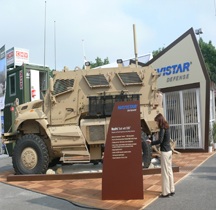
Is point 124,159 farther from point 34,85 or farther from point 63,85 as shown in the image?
point 34,85

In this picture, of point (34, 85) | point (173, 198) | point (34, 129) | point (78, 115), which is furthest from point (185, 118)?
point (34, 85)

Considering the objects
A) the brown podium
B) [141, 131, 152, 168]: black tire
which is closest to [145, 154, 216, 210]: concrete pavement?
the brown podium

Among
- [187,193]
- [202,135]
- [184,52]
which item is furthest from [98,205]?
[184,52]

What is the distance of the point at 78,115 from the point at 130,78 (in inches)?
75.4

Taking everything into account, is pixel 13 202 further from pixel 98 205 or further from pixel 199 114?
pixel 199 114

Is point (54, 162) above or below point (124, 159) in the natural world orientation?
below

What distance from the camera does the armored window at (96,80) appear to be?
26.8 ft

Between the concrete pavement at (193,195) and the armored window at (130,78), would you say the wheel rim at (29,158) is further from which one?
the concrete pavement at (193,195)

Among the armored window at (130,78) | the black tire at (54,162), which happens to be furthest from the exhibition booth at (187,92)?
the black tire at (54,162)

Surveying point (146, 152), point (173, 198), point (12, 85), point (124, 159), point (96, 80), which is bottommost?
point (173, 198)

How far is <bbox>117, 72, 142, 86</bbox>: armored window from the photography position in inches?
321

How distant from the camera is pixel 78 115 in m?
8.10

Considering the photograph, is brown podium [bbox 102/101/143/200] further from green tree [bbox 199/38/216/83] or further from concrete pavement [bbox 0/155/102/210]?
green tree [bbox 199/38/216/83]

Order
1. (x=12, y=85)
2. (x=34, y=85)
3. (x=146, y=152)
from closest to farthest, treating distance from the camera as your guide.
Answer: (x=146, y=152), (x=34, y=85), (x=12, y=85)
